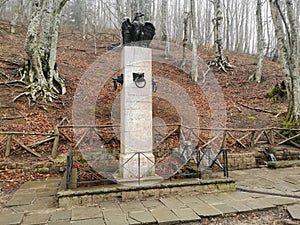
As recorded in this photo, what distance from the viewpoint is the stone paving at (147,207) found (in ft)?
12.6

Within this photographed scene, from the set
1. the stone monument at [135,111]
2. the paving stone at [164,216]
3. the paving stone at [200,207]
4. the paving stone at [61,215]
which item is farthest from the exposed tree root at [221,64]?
the paving stone at [61,215]

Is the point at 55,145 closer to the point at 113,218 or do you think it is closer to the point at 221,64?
the point at 113,218

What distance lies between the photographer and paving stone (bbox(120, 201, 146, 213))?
4266mm

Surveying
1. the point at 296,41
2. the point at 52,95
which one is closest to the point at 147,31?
the point at 52,95

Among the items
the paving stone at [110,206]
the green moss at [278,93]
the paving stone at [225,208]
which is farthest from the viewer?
the green moss at [278,93]

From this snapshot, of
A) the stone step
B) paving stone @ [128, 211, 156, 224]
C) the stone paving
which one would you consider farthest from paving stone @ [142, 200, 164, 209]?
the stone step

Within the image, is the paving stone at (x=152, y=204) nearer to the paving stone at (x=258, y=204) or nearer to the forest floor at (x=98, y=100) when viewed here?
the paving stone at (x=258, y=204)

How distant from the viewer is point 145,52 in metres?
5.89

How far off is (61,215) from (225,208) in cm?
290

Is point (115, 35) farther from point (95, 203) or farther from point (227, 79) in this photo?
point (95, 203)

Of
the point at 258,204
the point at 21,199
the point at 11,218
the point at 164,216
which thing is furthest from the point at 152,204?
the point at 21,199

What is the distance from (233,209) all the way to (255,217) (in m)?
0.37

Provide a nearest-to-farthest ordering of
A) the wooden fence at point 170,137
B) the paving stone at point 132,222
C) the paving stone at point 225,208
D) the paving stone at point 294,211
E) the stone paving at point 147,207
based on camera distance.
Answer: the paving stone at point 132,222 < the stone paving at point 147,207 < the paving stone at point 294,211 < the paving stone at point 225,208 < the wooden fence at point 170,137

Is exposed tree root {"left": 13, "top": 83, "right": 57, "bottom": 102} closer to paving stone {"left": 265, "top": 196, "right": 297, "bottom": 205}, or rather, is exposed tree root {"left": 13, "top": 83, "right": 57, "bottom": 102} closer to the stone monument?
the stone monument
